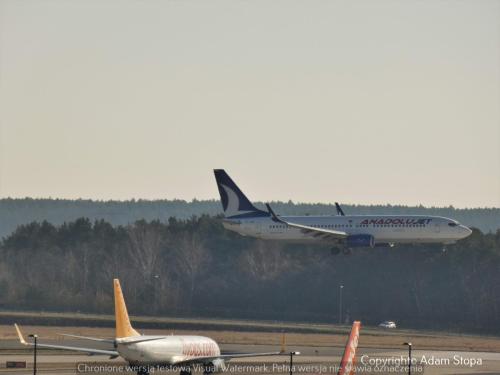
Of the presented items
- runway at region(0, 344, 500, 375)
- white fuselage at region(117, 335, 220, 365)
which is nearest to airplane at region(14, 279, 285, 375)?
white fuselage at region(117, 335, 220, 365)

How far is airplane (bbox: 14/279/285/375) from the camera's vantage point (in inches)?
2618

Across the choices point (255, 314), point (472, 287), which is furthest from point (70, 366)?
point (472, 287)

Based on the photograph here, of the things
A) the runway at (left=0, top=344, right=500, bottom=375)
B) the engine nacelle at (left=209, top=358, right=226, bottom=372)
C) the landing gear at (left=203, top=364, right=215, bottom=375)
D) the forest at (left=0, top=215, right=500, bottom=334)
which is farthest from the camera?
the forest at (left=0, top=215, right=500, bottom=334)

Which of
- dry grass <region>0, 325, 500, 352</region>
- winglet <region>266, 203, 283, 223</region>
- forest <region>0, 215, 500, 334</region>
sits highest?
winglet <region>266, 203, 283, 223</region>

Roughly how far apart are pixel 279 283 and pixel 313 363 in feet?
328

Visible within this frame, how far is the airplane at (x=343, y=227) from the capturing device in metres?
145

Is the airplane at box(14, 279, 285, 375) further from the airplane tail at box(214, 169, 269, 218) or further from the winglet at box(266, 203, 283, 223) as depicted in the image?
the airplane tail at box(214, 169, 269, 218)

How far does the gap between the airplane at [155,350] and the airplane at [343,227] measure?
7225cm

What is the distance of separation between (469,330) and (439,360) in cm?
5020

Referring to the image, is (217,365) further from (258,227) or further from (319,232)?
(258,227)

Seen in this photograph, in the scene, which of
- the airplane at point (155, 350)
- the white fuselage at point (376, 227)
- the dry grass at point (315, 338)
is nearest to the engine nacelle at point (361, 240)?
the white fuselage at point (376, 227)

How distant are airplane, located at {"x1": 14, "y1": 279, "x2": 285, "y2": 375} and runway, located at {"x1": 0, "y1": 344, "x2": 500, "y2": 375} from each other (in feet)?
5.27

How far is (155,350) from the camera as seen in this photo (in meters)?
67.6

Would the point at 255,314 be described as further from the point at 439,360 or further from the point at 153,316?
the point at 439,360
